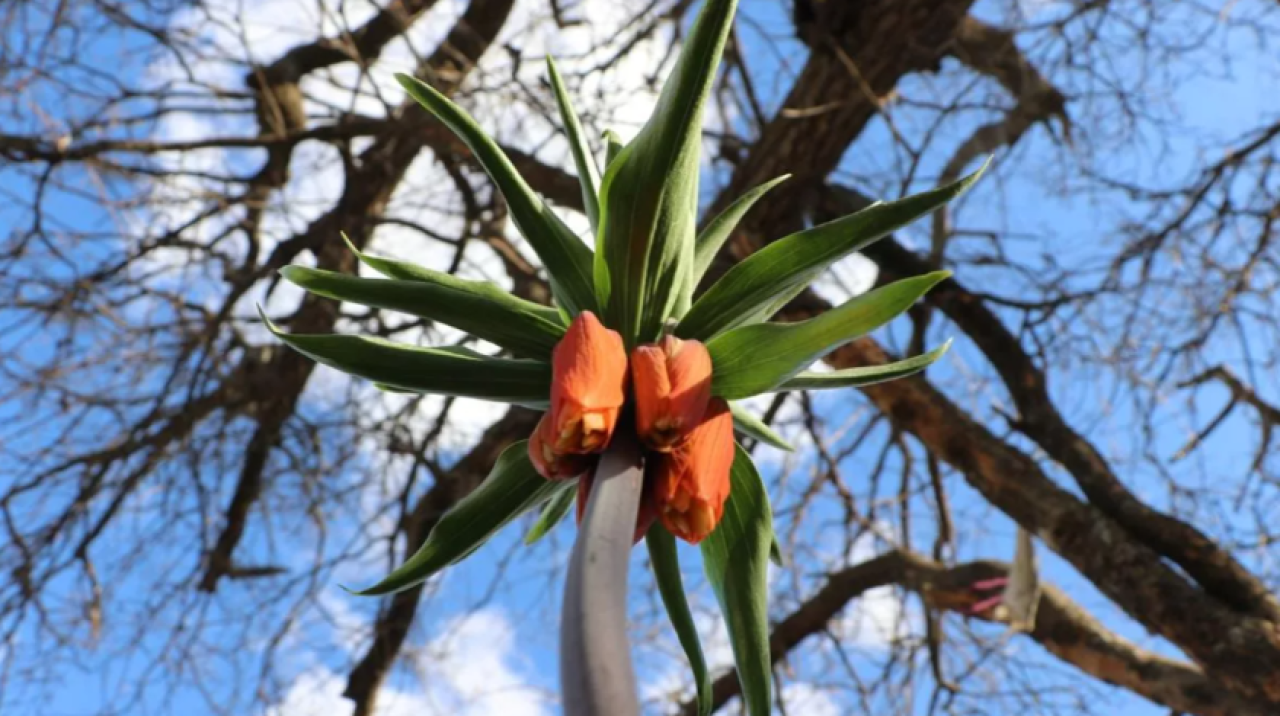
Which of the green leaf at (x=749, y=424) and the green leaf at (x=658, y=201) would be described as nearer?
the green leaf at (x=658, y=201)

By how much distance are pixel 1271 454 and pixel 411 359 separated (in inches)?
142

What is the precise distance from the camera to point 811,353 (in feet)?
3.04

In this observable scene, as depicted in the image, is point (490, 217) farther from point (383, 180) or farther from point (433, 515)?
point (433, 515)

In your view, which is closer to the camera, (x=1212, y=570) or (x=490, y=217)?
(x=1212, y=570)

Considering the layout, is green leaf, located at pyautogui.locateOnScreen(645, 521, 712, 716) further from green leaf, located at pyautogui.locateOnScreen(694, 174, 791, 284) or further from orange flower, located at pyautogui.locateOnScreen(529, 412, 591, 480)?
green leaf, located at pyautogui.locateOnScreen(694, 174, 791, 284)

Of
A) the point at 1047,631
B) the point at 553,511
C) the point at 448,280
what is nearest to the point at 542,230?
the point at 448,280

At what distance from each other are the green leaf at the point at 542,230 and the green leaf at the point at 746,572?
20cm

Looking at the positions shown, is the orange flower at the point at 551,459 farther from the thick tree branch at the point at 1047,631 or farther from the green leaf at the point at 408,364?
the thick tree branch at the point at 1047,631

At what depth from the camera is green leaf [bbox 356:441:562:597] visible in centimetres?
104

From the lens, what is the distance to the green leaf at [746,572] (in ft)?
3.34

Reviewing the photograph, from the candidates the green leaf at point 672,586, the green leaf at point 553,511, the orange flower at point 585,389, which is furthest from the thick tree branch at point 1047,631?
the orange flower at point 585,389

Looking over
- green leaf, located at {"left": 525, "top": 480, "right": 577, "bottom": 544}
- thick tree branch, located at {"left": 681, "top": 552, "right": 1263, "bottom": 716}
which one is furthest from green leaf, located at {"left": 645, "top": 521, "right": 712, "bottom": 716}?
thick tree branch, located at {"left": 681, "top": 552, "right": 1263, "bottom": 716}

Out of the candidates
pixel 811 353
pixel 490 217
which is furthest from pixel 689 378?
pixel 490 217

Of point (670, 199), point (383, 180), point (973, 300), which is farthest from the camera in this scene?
point (383, 180)
